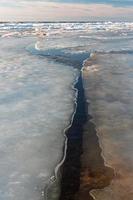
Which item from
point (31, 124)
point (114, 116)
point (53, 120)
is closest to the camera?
point (31, 124)

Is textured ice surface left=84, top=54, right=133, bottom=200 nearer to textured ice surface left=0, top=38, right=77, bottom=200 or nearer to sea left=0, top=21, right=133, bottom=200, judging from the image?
sea left=0, top=21, right=133, bottom=200

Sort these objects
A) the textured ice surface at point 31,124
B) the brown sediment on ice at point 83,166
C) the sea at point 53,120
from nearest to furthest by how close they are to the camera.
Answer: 1. the brown sediment on ice at point 83,166
2. the sea at point 53,120
3. the textured ice surface at point 31,124

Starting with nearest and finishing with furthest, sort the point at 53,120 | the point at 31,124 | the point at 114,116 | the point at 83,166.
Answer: the point at 83,166 < the point at 31,124 < the point at 53,120 < the point at 114,116

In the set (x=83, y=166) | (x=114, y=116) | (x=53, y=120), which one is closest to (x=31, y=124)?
(x=53, y=120)

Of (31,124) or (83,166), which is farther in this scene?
(31,124)

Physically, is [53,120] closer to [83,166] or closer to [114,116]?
[114,116]

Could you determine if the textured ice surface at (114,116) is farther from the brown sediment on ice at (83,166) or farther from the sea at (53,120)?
the brown sediment on ice at (83,166)

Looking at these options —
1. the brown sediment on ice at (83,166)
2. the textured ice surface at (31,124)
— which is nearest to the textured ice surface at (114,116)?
the brown sediment on ice at (83,166)
